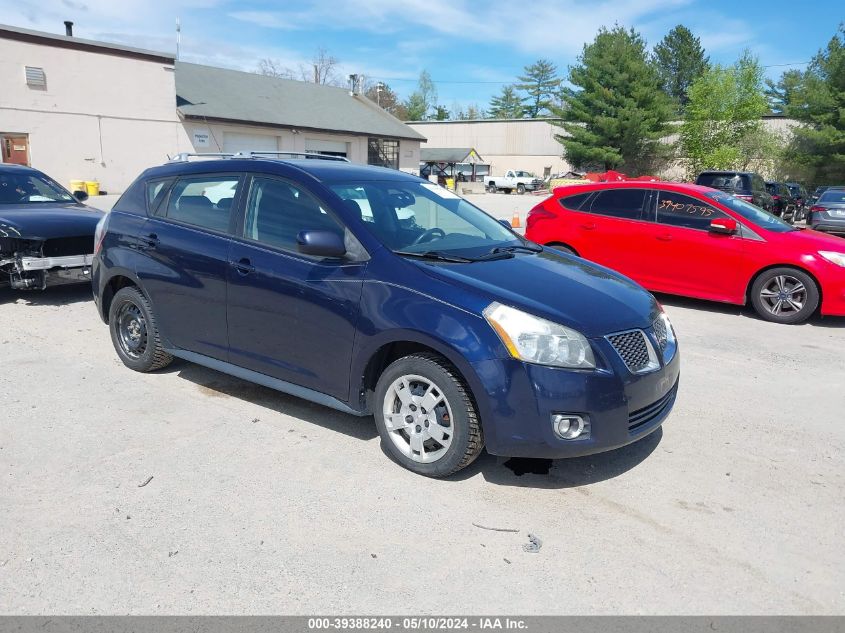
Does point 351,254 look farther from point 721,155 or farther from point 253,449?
point 721,155

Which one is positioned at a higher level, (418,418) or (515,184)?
(515,184)

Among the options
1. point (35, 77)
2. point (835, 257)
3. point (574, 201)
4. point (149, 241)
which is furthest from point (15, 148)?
point (835, 257)

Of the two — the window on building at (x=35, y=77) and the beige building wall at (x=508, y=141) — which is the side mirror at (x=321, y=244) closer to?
the window on building at (x=35, y=77)

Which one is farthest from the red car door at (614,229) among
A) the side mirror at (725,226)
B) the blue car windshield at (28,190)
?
the blue car windshield at (28,190)

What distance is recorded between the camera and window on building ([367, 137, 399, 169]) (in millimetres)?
42062

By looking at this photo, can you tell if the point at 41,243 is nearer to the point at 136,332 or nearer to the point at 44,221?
the point at 44,221

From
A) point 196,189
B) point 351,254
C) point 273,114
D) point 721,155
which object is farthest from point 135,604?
point 721,155

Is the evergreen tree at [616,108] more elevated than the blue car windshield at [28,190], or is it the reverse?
the evergreen tree at [616,108]

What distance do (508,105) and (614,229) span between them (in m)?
109

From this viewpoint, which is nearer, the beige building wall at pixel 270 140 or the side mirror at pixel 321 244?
the side mirror at pixel 321 244

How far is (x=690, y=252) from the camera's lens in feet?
27.8

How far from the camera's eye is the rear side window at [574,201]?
945 centimetres

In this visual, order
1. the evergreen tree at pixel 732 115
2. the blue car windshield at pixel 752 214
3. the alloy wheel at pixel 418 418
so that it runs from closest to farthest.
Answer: the alloy wheel at pixel 418 418 < the blue car windshield at pixel 752 214 < the evergreen tree at pixel 732 115

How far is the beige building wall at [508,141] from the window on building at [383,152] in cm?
2716
